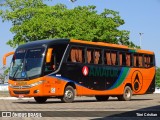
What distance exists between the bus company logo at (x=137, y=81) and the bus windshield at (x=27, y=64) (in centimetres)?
806

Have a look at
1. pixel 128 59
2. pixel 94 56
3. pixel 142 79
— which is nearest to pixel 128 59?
pixel 128 59

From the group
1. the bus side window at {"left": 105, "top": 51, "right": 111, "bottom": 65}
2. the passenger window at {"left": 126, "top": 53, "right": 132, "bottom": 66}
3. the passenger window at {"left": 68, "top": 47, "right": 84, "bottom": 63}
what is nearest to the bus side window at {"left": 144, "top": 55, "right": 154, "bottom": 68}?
the passenger window at {"left": 126, "top": 53, "right": 132, "bottom": 66}

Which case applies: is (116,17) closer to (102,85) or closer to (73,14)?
(73,14)

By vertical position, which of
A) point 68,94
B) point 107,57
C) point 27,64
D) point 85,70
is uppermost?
point 107,57

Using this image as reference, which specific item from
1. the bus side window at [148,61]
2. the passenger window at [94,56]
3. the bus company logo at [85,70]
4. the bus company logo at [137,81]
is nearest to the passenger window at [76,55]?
the bus company logo at [85,70]

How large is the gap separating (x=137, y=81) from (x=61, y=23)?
18800 mm

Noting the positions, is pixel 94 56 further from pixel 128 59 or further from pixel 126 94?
pixel 126 94

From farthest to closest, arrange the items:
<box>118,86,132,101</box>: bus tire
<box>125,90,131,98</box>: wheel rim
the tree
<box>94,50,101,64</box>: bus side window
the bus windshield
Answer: the tree → <box>125,90,131,98</box>: wheel rim → <box>118,86,132,101</box>: bus tire → <box>94,50,101,64</box>: bus side window → the bus windshield

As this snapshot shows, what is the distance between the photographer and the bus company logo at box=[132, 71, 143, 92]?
1066 inches

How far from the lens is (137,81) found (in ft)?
89.7

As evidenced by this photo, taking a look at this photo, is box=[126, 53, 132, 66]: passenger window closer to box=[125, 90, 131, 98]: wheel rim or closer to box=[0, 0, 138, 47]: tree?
box=[125, 90, 131, 98]: wheel rim

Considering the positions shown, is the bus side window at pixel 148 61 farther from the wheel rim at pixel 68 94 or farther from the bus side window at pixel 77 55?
the wheel rim at pixel 68 94

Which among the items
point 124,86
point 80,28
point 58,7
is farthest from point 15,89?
point 58,7

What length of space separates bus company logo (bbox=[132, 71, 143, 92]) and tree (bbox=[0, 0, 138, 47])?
1650 cm
